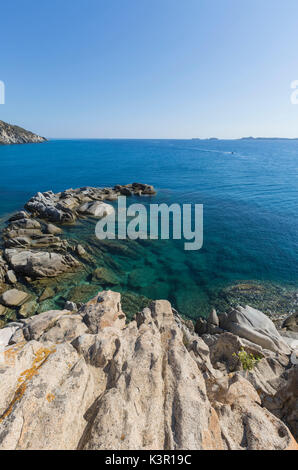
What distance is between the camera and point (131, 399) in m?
7.07

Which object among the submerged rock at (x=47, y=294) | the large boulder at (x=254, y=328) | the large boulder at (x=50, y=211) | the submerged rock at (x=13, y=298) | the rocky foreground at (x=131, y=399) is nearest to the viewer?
the rocky foreground at (x=131, y=399)

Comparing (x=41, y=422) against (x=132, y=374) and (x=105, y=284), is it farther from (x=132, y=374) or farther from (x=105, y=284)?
(x=105, y=284)

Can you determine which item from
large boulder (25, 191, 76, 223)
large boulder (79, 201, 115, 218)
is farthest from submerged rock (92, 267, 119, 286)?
large boulder (79, 201, 115, 218)

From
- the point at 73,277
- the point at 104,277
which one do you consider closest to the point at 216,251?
the point at 104,277

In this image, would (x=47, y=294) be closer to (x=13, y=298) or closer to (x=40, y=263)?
(x=13, y=298)

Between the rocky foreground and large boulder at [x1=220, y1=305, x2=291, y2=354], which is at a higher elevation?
the rocky foreground

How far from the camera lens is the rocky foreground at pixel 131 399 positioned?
5.98 m

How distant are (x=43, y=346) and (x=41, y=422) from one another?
12.3 ft

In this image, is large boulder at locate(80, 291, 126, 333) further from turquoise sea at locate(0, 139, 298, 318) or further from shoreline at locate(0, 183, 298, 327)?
turquoise sea at locate(0, 139, 298, 318)

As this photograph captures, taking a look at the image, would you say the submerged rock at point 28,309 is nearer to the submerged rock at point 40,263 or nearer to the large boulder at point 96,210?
the submerged rock at point 40,263

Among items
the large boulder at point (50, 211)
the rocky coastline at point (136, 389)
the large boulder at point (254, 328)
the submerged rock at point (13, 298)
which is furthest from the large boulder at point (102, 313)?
the large boulder at point (50, 211)

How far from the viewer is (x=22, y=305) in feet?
68.1

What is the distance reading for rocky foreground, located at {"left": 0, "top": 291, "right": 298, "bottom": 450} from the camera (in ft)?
19.6

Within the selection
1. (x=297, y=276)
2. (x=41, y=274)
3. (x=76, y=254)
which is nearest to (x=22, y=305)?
(x=41, y=274)
